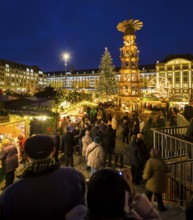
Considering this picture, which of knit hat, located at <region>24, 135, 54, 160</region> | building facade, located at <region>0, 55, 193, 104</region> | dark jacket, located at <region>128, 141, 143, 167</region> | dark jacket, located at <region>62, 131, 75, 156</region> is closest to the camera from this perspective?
knit hat, located at <region>24, 135, 54, 160</region>

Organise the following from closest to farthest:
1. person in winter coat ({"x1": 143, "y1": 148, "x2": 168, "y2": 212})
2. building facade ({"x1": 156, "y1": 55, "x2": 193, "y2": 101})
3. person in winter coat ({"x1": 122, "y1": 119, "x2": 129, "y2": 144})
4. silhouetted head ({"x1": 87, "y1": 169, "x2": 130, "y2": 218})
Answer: silhouetted head ({"x1": 87, "y1": 169, "x2": 130, "y2": 218}), person in winter coat ({"x1": 143, "y1": 148, "x2": 168, "y2": 212}), person in winter coat ({"x1": 122, "y1": 119, "x2": 129, "y2": 144}), building facade ({"x1": 156, "y1": 55, "x2": 193, "y2": 101})

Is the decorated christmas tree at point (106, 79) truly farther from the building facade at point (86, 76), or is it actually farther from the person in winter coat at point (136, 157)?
the person in winter coat at point (136, 157)

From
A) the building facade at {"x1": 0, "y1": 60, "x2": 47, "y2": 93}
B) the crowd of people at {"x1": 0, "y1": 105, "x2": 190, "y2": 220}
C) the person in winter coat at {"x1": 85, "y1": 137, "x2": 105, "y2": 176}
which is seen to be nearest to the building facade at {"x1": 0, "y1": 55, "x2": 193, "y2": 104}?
the building facade at {"x1": 0, "y1": 60, "x2": 47, "y2": 93}

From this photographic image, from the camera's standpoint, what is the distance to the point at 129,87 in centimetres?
2327

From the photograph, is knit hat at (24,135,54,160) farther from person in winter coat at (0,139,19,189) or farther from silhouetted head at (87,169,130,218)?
person in winter coat at (0,139,19,189)

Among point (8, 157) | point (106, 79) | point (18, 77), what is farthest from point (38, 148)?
point (18, 77)

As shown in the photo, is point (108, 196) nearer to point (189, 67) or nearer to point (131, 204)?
point (131, 204)

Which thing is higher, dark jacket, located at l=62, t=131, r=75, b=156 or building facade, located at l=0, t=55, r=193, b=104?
building facade, located at l=0, t=55, r=193, b=104

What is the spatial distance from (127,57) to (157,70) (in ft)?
257

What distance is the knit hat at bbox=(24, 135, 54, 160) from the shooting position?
Answer: 205cm

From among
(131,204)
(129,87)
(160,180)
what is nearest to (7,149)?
(160,180)

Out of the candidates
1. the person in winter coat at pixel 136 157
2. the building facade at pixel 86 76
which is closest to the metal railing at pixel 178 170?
the person in winter coat at pixel 136 157

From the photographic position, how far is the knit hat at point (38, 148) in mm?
2055

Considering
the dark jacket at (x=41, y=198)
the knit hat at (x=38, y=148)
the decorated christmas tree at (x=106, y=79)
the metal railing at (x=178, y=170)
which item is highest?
the decorated christmas tree at (x=106, y=79)
